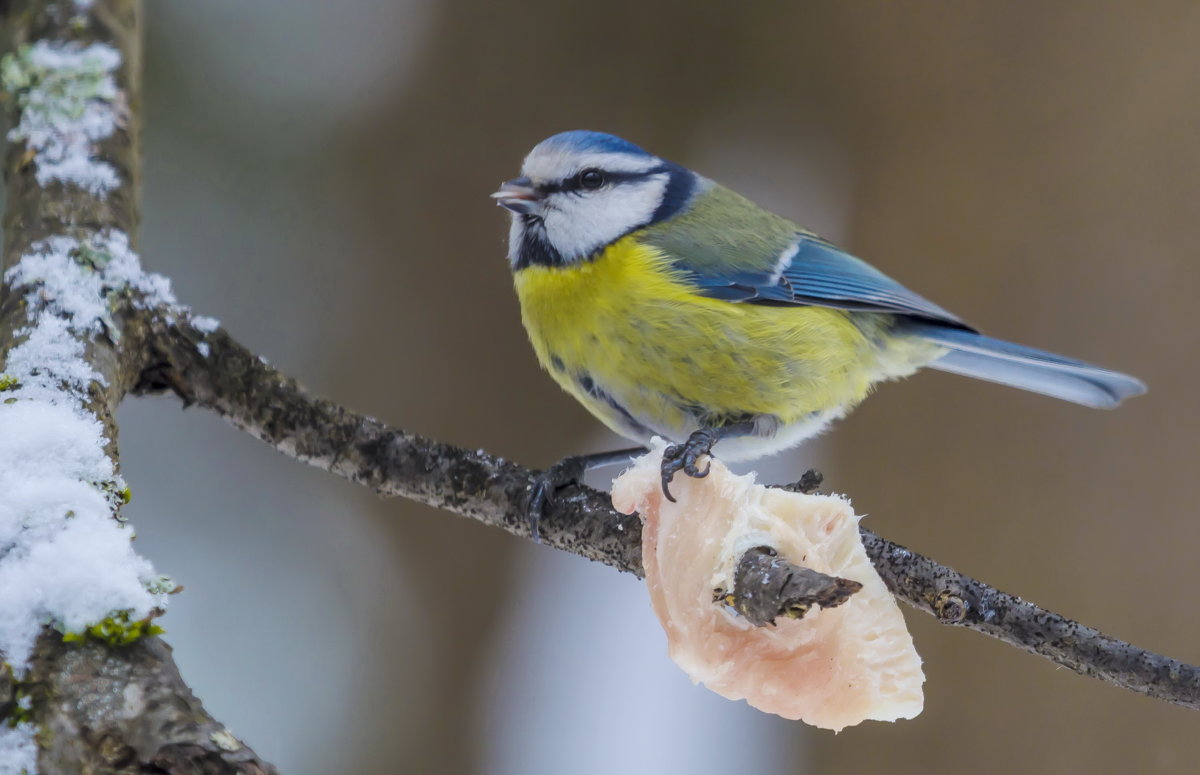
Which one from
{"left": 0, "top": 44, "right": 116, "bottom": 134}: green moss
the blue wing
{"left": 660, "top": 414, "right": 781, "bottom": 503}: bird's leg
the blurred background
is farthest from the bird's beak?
the blurred background

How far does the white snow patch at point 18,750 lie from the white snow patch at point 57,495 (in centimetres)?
3

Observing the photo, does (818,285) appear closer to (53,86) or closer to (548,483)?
(548,483)

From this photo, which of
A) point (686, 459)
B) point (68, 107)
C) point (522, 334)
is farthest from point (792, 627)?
point (522, 334)

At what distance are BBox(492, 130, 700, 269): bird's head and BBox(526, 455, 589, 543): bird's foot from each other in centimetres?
26

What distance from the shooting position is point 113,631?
0.48 m

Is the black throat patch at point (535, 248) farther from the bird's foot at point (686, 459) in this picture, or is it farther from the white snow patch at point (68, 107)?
the white snow patch at point (68, 107)

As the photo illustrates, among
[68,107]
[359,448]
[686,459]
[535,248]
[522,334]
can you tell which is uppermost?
[68,107]

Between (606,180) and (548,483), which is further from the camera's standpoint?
(606,180)

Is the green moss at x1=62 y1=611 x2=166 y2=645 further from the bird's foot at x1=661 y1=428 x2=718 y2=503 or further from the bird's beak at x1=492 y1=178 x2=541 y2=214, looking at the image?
the bird's beak at x1=492 y1=178 x2=541 y2=214

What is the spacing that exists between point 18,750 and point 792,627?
1.48ft

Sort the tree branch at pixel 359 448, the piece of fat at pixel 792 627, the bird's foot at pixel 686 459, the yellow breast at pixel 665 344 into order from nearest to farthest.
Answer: the piece of fat at pixel 792 627 < the bird's foot at pixel 686 459 < the tree branch at pixel 359 448 < the yellow breast at pixel 665 344

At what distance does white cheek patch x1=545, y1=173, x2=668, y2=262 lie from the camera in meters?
1.07

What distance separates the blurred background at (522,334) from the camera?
61.1 inches

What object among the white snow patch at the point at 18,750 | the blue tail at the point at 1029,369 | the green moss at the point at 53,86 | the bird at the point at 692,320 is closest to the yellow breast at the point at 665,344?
the bird at the point at 692,320
